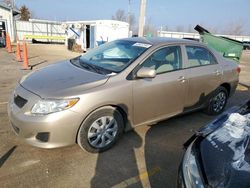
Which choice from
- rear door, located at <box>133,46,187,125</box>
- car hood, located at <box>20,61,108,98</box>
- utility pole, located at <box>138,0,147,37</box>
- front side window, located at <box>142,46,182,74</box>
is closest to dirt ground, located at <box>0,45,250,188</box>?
rear door, located at <box>133,46,187,125</box>

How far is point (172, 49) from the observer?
4.01 meters

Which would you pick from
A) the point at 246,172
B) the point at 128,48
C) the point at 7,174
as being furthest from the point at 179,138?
the point at 7,174

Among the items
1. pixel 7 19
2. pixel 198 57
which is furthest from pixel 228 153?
pixel 7 19

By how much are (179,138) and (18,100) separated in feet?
8.57

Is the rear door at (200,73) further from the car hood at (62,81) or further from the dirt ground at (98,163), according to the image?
the car hood at (62,81)

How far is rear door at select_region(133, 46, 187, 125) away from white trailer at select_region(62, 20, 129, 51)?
1387 cm

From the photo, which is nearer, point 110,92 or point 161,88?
point 110,92

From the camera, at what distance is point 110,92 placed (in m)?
3.14

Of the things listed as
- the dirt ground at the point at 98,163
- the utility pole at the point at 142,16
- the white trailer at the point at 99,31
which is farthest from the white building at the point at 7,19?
the dirt ground at the point at 98,163

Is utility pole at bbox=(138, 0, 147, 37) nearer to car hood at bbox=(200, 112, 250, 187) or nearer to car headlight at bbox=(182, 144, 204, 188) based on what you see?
car hood at bbox=(200, 112, 250, 187)

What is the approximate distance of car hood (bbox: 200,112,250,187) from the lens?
1.60 meters

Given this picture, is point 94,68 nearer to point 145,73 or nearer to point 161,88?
point 145,73

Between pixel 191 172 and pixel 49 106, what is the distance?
1.81 metres

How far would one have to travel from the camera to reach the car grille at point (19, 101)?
2941 mm
